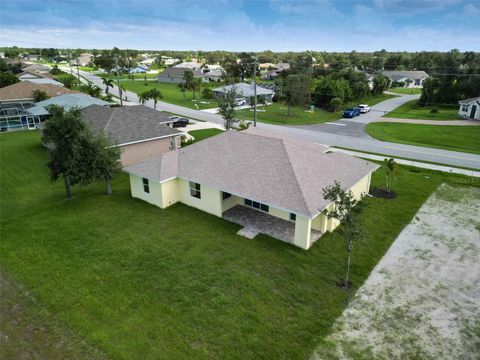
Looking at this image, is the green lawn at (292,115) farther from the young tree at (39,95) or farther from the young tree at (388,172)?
the young tree at (39,95)

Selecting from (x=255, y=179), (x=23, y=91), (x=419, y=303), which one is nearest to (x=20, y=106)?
(x=23, y=91)

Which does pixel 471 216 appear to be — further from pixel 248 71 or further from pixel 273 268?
pixel 248 71

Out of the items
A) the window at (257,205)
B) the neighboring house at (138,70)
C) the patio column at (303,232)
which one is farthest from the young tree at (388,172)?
the neighboring house at (138,70)

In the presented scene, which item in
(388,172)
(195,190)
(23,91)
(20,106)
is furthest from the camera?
(23,91)

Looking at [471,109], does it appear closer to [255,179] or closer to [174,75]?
[255,179]

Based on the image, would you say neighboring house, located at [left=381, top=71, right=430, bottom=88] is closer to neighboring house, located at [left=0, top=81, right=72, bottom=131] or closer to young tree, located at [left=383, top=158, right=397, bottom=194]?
young tree, located at [left=383, top=158, right=397, bottom=194]

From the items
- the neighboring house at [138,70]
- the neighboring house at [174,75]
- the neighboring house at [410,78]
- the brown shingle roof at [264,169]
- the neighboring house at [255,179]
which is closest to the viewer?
the brown shingle roof at [264,169]

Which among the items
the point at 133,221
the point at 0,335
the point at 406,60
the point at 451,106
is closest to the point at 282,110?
the point at 451,106
